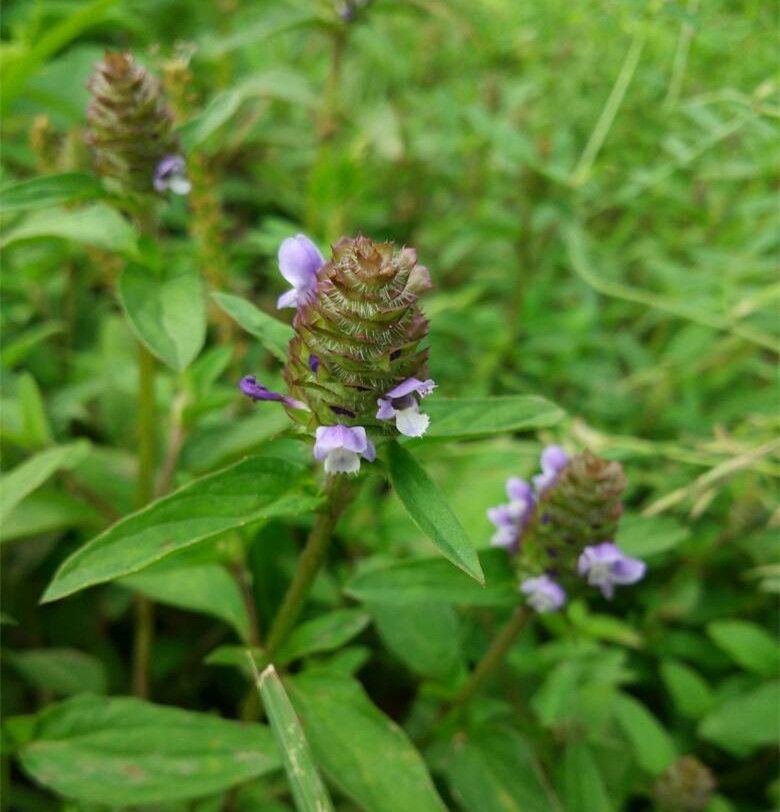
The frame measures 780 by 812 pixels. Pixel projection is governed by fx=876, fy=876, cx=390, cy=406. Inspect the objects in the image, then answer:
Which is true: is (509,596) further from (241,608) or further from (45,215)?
(45,215)

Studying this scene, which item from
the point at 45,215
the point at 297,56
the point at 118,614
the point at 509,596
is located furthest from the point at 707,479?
the point at 297,56

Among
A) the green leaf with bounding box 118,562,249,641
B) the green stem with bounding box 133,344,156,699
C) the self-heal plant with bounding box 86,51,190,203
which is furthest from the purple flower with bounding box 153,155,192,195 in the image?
the green leaf with bounding box 118,562,249,641

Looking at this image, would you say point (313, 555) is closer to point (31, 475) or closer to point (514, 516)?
point (514, 516)

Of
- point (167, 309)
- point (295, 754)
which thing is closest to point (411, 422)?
point (295, 754)

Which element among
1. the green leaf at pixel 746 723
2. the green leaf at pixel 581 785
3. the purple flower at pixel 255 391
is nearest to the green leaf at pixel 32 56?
the purple flower at pixel 255 391

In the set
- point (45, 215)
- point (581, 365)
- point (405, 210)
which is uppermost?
point (405, 210)

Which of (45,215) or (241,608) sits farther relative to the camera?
(45,215)
